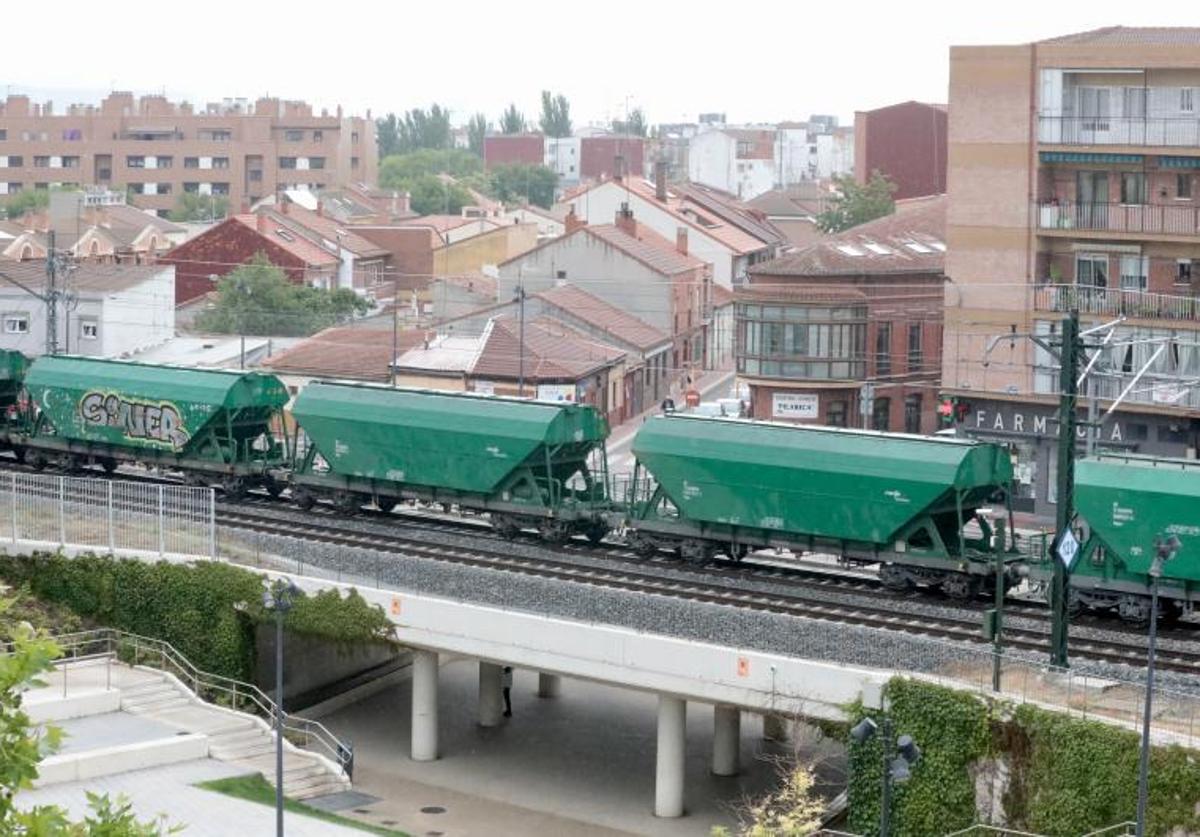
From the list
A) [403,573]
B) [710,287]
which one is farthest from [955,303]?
[710,287]

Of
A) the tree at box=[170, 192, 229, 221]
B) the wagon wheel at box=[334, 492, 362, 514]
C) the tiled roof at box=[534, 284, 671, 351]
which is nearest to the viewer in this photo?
the wagon wheel at box=[334, 492, 362, 514]

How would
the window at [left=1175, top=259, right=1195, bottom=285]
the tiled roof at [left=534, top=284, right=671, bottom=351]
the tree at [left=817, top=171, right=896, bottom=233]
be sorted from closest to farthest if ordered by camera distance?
the window at [left=1175, top=259, right=1195, bottom=285] → the tiled roof at [left=534, top=284, right=671, bottom=351] → the tree at [left=817, top=171, right=896, bottom=233]

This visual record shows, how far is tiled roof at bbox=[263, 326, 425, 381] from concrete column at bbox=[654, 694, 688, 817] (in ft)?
123

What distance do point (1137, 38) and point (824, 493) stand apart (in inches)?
880

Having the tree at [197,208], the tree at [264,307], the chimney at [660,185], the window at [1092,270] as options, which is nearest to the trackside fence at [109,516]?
the window at [1092,270]

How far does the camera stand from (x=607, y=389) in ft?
249

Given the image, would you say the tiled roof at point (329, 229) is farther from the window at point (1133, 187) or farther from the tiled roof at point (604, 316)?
the window at point (1133, 187)

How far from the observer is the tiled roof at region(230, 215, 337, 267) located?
313 ft

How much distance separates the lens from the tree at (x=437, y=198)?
155500 mm

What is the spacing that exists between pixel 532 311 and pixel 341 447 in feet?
102

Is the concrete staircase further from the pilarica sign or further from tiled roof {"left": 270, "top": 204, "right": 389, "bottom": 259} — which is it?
tiled roof {"left": 270, "top": 204, "right": 389, "bottom": 259}

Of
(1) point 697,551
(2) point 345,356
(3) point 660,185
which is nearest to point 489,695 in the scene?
(1) point 697,551

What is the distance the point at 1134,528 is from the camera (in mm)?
38094

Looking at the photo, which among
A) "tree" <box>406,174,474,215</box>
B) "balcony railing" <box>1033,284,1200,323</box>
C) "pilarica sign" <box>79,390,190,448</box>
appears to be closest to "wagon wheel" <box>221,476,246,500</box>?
"pilarica sign" <box>79,390,190,448</box>
